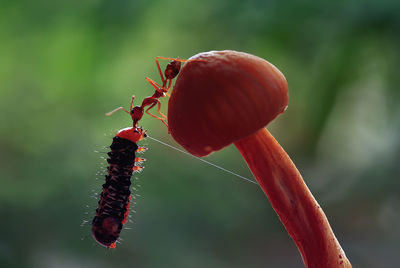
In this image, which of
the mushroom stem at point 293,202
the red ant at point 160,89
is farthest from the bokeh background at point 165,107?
the mushroom stem at point 293,202

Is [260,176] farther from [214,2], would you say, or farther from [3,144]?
[3,144]

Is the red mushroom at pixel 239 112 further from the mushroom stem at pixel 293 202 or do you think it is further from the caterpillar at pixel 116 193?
the caterpillar at pixel 116 193

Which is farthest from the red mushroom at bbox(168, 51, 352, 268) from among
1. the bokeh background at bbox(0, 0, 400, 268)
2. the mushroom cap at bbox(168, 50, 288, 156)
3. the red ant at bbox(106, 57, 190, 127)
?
the bokeh background at bbox(0, 0, 400, 268)

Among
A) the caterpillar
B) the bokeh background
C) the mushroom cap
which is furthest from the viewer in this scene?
the bokeh background

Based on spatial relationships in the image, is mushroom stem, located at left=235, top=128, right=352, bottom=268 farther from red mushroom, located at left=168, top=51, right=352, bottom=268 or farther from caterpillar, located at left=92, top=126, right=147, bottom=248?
caterpillar, located at left=92, top=126, right=147, bottom=248

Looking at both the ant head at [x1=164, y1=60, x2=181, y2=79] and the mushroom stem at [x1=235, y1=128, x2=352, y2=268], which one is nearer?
the mushroom stem at [x1=235, y1=128, x2=352, y2=268]

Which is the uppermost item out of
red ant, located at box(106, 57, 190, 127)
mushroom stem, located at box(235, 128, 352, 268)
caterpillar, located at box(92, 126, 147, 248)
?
red ant, located at box(106, 57, 190, 127)

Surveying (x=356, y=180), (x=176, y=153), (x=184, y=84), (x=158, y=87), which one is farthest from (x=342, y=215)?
(x=184, y=84)
